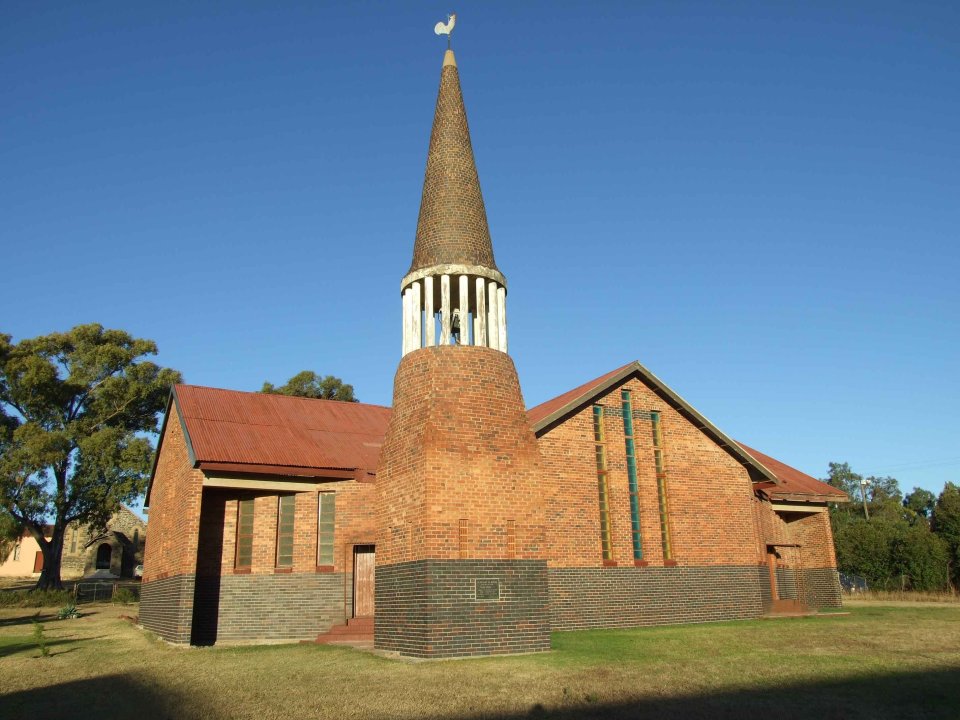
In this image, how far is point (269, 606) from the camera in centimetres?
1923

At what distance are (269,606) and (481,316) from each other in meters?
9.71

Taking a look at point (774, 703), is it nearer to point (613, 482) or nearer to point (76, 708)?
point (76, 708)

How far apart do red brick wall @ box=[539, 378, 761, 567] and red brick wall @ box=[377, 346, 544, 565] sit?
4278 mm

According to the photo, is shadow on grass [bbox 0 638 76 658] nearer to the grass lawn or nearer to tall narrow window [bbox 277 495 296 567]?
the grass lawn

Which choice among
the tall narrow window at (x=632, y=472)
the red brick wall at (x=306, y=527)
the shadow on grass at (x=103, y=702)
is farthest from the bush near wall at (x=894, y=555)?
the shadow on grass at (x=103, y=702)

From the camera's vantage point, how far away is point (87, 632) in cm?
2139

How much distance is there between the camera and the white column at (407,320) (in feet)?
53.8

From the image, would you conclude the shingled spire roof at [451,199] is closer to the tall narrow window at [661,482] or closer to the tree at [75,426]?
the tall narrow window at [661,482]

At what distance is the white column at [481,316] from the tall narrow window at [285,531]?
7.97 m

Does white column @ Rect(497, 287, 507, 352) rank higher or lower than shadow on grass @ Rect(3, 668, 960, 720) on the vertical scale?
higher

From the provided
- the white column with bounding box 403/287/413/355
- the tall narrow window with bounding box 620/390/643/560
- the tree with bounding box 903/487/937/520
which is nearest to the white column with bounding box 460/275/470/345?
the white column with bounding box 403/287/413/355

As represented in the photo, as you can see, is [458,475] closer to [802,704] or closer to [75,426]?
[802,704]

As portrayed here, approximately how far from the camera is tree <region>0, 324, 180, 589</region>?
124ft

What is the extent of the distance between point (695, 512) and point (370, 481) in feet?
30.9
